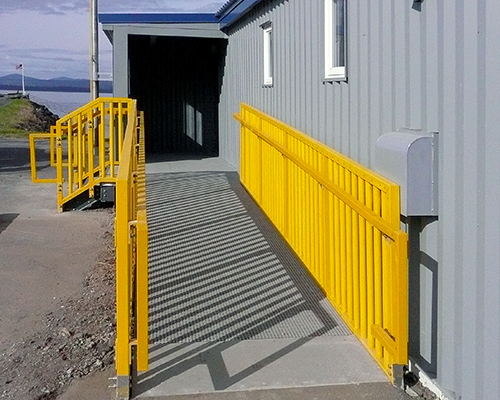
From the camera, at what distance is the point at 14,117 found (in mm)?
33312

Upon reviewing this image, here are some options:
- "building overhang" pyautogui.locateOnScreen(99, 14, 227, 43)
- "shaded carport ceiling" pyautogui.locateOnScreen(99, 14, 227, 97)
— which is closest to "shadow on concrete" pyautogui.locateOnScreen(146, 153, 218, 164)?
"shaded carport ceiling" pyautogui.locateOnScreen(99, 14, 227, 97)

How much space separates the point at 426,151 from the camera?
3850mm

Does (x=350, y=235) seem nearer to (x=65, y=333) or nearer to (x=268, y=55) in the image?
(x=65, y=333)

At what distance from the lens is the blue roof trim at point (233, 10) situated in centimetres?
1093

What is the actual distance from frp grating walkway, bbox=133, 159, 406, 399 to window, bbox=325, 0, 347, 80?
5.67 feet

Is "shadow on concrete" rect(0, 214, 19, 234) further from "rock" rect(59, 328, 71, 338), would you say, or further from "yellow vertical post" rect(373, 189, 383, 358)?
"yellow vertical post" rect(373, 189, 383, 358)

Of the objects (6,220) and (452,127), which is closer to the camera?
(452,127)

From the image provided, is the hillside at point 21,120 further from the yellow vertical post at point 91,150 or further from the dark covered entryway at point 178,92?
the yellow vertical post at point 91,150

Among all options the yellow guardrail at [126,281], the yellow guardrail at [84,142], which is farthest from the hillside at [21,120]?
the yellow guardrail at [126,281]

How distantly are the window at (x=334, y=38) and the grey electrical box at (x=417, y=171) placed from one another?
7.64ft

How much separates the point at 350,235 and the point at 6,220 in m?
6.33

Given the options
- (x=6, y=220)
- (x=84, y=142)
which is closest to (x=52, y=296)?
(x=6, y=220)

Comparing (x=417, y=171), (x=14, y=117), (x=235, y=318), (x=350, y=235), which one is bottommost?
(x=235, y=318)

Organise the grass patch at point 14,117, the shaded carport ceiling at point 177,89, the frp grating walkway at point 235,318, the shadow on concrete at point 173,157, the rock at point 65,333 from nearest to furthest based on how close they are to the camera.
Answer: the frp grating walkway at point 235,318 < the rock at point 65,333 < the shadow on concrete at point 173,157 < the shaded carport ceiling at point 177,89 < the grass patch at point 14,117
